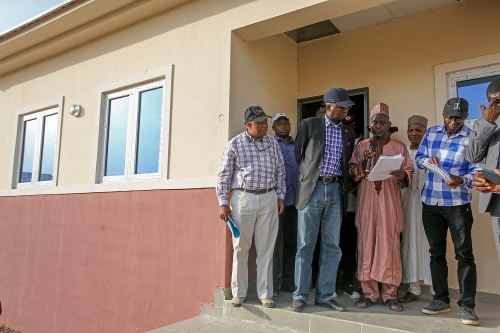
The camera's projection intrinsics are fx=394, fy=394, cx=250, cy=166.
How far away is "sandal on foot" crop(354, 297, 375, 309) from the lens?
3607 millimetres

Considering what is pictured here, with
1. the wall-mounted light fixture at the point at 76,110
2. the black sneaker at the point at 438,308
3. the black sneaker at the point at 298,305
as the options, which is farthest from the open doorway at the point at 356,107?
the wall-mounted light fixture at the point at 76,110

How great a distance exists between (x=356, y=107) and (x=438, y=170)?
2.22m

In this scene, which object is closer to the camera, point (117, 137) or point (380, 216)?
point (380, 216)

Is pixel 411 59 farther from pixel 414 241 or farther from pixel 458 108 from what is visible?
pixel 414 241

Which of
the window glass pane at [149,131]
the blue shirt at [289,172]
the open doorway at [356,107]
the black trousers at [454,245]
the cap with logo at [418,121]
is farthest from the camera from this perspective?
the window glass pane at [149,131]

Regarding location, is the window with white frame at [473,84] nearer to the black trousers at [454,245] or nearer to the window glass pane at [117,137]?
the black trousers at [454,245]

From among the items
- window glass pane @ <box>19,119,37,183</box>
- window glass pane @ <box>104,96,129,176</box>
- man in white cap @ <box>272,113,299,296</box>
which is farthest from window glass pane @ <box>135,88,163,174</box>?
window glass pane @ <box>19,119,37,183</box>

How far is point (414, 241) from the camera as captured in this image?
386 cm

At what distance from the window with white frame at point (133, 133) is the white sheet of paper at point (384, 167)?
269 cm

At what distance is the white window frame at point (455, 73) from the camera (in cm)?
428

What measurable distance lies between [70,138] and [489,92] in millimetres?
5722

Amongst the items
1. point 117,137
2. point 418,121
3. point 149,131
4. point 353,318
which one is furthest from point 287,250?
point 117,137

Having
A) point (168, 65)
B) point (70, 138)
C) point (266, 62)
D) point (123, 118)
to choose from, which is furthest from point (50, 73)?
point (266, 62)

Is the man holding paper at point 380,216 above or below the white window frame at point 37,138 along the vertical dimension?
below
